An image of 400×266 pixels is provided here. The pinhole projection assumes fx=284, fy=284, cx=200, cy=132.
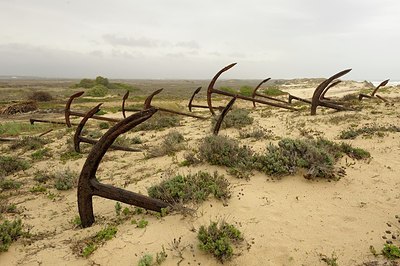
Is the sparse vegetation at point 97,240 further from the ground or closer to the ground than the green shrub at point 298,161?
closer to the ground

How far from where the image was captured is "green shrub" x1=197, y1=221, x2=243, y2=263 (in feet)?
9.45

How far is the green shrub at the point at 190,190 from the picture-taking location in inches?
149

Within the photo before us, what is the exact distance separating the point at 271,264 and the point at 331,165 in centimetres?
220

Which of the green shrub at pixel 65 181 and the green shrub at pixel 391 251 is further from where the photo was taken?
the green shrub at pixel 65 181

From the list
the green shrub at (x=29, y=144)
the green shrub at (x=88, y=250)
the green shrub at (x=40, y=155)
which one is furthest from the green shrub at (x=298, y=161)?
the green shrub at (x=29, y=144)

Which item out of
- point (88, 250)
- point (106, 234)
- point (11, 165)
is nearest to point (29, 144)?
point (11, 165)

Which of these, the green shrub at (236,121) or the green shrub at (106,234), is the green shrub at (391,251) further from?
the green shrub at (236,121)

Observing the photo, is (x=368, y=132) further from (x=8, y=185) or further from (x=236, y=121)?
(x=8, y=185)

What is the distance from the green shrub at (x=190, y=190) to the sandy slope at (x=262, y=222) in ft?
0.44

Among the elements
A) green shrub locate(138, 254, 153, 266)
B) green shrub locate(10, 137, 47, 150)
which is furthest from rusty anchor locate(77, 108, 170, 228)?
green shrub locate(10, 137, 47, 150)

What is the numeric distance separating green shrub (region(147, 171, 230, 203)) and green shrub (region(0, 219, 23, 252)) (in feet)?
5.49

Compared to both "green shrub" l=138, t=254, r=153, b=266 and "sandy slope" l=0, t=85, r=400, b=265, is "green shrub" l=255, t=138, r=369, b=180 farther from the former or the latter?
"green shrub" l=138, t=254, r=153, b=266

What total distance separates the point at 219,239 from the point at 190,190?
990mm

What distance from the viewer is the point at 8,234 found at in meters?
3.40
